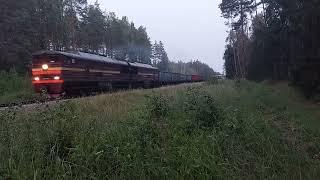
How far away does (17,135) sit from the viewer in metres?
7.47

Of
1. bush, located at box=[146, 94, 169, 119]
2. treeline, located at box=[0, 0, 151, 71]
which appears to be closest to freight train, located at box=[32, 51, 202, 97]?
treeline, located at box=[0, 0, 151, 71]

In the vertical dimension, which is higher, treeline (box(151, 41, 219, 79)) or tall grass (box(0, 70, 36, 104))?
treeline (box(151, 41, 219, 79))

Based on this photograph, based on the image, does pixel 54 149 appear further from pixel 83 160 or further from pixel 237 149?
pixel 237 149

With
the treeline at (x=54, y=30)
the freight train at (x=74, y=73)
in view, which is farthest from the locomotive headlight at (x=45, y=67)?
the treeline at (x=54, y=30)

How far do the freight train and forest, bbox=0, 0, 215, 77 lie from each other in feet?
7.92

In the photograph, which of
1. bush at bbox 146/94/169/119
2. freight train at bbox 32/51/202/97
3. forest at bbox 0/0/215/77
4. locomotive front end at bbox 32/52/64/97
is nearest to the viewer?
bush at bbox 146/94/169/119

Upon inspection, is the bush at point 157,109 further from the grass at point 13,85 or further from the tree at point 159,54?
the tree at point 159,54

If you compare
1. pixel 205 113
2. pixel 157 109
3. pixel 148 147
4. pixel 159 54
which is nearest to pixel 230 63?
pixel 159 54

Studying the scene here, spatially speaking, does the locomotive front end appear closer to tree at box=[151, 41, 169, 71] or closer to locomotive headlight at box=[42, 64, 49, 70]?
locomotive headlight at box=[42, 64, 49, 70]

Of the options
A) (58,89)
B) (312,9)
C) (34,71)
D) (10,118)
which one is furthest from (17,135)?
(312,9)

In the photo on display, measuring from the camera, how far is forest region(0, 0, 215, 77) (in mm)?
43750

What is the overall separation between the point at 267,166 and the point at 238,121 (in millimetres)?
2416

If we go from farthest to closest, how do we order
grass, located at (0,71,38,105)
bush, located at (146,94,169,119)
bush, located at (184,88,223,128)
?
1. grass, located at (0,71,38,105)
2. bush, located at (146,94,169,119)
3. bush, located at (184,88,223,128)

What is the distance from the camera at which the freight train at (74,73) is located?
24.0 m
